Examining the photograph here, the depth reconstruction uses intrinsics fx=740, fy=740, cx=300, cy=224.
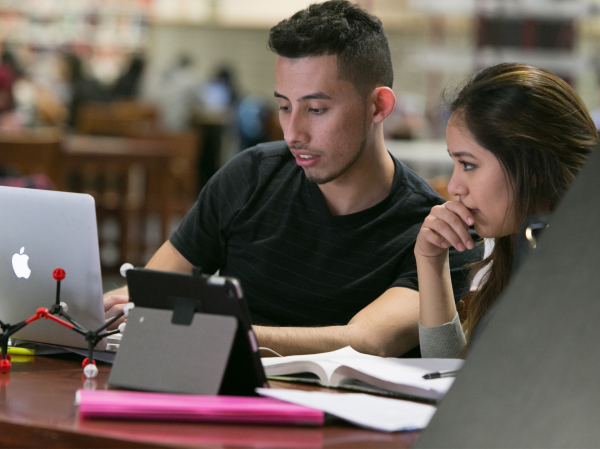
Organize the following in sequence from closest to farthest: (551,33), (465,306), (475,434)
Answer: (475,434) → (465,306) → (551,33)

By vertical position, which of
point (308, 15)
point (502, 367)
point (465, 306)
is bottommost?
point (465, 306)

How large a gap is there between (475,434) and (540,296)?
0.11 m

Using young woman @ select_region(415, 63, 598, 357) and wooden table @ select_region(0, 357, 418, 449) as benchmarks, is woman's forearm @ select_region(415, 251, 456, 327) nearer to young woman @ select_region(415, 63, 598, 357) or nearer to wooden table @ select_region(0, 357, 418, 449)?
young woman @ select_region(415, 63, 598, 357)

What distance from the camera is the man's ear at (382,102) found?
62.5 inches

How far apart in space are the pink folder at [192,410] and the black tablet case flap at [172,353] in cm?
5

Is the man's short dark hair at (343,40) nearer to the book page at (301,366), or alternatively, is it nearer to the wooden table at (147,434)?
the book page at (301,366)

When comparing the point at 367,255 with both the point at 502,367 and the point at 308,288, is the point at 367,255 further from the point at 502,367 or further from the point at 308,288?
the point at 502,367

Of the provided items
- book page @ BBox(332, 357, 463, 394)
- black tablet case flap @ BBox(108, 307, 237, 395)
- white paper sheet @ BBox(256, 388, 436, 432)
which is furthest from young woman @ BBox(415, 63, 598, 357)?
black tablet case flap @ BBox(108, 307, 237, 395)

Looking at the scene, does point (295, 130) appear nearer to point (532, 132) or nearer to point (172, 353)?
point (532, 132)

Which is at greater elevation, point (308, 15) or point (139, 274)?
point (308, 15)

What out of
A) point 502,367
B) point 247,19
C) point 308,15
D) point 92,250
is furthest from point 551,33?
point 247,19

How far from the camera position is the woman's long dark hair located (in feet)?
3.94

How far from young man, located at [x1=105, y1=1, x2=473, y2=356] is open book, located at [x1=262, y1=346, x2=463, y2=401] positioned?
41 centimetres

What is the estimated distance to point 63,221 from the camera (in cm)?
106
